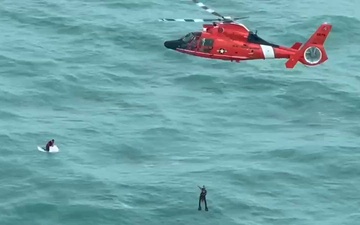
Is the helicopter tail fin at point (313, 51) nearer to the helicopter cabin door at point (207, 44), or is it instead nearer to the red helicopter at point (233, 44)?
the red helicopter at point (233, 44)

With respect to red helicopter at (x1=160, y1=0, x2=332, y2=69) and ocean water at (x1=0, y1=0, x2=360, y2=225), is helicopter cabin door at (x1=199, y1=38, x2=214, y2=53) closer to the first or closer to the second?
red helicopter at (x1=160, y1=0, x2=332, y2=69)

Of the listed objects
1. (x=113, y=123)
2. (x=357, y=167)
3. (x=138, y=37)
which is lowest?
(x=357, y=167)

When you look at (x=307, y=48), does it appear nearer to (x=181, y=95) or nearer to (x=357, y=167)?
(x=357, y=167)

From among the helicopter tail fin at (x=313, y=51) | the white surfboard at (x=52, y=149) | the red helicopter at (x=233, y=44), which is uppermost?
the red helicopter at (x=233, y=44)

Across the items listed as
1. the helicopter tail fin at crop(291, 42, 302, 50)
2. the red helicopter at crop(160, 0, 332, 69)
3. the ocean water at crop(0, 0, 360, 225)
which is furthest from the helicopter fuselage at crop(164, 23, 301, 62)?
the ocean water at crop(0, 0, 360, 225)

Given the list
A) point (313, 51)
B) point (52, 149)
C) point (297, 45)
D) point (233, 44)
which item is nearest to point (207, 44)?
Answer: point (233, 44)

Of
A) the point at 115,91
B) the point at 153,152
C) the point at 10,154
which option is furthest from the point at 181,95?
the point at 10,154

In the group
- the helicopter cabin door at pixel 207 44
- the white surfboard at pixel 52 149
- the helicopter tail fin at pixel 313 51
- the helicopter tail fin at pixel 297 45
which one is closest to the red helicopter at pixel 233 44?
the helicopter cabin door at pixel 207 44
